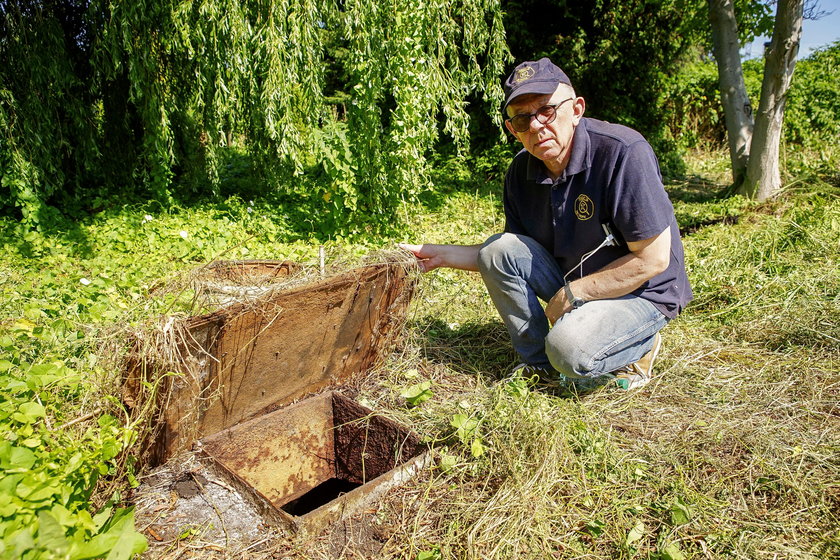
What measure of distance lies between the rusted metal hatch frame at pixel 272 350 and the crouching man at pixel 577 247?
405 millimetres

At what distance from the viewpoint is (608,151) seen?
2576 millimetres

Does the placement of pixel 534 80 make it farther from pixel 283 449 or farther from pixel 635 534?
pixel 283 449

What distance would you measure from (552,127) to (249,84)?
3718 millimetres

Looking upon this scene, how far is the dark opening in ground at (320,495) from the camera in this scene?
286 cm

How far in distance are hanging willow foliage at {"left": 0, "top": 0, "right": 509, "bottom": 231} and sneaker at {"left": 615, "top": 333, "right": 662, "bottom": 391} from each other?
3378 millimetres

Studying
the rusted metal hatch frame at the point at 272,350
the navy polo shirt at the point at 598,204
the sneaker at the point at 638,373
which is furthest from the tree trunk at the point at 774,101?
the rusted metal hatch frame at the point at 272,350

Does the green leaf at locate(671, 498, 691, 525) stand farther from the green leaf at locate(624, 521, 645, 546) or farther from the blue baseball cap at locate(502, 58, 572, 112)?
the blue baseball cap at locate(502, 58, 572, 112)

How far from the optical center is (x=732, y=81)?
734cm

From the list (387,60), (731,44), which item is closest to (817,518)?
(387,60)

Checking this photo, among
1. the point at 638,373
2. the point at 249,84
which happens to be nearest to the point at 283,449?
the point at 638,373

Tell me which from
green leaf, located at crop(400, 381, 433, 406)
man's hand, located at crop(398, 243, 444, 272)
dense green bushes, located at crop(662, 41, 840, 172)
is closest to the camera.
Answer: green leaf, located at crop(400, 381, 433, 406)

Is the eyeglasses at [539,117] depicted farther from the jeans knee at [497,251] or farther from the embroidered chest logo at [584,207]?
the jeans knee at [497,251]

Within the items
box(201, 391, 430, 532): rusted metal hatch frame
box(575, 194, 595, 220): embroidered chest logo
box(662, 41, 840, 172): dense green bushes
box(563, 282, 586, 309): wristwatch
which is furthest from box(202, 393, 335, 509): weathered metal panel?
box(662, 41, 840, 172): dense green bushes

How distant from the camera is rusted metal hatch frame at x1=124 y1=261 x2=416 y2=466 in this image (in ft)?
7.18
